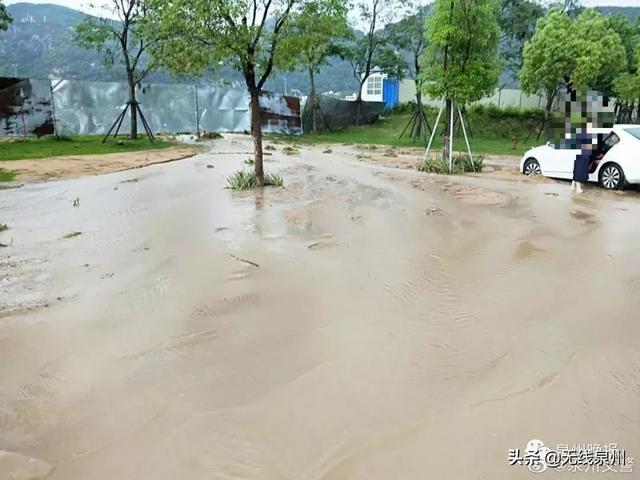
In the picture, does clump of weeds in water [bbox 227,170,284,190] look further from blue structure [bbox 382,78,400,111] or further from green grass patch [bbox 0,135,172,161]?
blue structure [bbox 382,78,400,111]

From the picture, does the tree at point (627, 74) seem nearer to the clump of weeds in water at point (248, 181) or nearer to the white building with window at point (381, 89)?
the white building with window at point (381, 89)

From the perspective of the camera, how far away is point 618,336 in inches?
142

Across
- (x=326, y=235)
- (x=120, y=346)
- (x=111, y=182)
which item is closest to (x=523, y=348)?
(x=120, y=346)

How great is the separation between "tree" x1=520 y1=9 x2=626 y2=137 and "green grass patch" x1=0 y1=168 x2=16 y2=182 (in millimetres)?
18152

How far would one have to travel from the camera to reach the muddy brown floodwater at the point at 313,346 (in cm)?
250

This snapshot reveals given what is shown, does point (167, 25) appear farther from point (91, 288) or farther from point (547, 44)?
point (547, 44)

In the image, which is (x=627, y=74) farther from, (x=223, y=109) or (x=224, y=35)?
(x=224, y=35)

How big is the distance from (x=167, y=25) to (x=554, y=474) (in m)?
8.29

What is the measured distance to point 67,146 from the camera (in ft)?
54.0

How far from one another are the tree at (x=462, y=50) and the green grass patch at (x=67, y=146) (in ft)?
30.3

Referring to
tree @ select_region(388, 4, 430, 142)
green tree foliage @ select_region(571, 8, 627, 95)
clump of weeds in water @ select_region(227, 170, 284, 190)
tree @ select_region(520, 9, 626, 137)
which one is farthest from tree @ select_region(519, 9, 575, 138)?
clump of weeds in water @ select_region(227, 170, 284, 190)

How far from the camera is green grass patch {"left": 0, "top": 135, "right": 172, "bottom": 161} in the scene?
1458 cm

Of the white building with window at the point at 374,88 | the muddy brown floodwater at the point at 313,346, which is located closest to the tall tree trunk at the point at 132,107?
the muddy brown floodwater at the point at 313,346

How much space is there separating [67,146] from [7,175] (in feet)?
17.8
